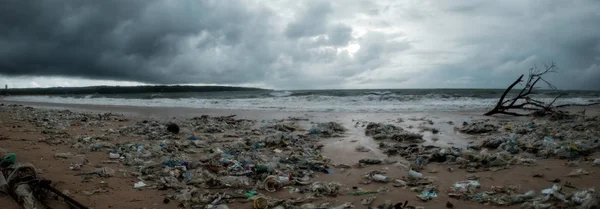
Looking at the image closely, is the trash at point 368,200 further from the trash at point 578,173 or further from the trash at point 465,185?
the trash at point 578,173

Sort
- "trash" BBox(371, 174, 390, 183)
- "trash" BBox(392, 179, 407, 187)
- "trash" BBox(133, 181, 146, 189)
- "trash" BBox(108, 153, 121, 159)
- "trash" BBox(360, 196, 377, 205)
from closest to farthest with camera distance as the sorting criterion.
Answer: "trash" BBox(360, 196, 377, 205) → "trash" BBox(133, 181, 146, 189) → "trash" BBox(392, 179, 407, 187) → "trash" BBox(371, 174, 390, 183) → "trash" BBox(108, 153, 121, 159)

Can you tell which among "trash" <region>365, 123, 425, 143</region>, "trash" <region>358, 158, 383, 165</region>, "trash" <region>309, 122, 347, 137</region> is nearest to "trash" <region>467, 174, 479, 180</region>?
"trash" <region>358, 158, 383, 165</region>

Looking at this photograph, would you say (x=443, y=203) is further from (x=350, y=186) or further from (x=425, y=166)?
(x=425, y=166)

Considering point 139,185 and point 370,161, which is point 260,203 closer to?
point 139,185

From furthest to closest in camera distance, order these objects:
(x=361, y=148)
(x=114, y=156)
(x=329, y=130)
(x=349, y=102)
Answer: (x=349, y=102)
(x=329, y=130)
(x=361, y=148)
(x=114, y=156)

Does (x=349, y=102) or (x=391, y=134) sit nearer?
(x=391, y=134)

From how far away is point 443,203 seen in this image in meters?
3.82

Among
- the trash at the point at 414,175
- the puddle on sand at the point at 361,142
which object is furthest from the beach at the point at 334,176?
the trash at the point at 414,175

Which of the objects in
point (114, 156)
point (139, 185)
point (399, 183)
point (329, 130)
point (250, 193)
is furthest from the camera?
point (329, 130)

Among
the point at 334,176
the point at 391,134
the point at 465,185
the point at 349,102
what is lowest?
the point at 334,176

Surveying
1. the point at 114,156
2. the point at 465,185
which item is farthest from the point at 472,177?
the point at 114,156

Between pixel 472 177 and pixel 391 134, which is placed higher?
pixel 391 134

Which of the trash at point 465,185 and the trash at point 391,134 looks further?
the trash at point 391,134

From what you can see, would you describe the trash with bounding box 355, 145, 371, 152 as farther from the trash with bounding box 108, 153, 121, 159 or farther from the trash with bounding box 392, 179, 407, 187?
the trash with bounding box 108, 153, 121, 159
